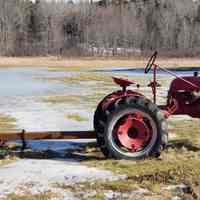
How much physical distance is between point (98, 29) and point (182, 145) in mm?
70031

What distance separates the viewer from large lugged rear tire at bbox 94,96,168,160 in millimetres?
7301

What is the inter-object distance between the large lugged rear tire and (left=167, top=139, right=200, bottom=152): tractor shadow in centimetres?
113

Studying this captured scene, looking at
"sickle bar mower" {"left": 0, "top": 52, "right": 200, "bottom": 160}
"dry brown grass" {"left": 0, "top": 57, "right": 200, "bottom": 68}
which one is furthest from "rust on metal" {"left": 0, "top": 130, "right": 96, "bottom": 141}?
"dry brown grass" {"left": 0, "top": 57, "right": 200, "bottom": 68}

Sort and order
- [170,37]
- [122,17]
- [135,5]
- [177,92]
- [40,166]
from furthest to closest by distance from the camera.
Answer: [135,5]
[122,17]
[170,37]
[177,92]
[40,166]

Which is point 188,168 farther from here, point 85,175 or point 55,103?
point 55,103

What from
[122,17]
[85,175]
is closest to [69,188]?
[85,175]

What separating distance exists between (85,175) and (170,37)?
234 ft

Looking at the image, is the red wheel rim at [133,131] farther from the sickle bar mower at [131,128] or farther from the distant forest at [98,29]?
the distant forest at [98,29]

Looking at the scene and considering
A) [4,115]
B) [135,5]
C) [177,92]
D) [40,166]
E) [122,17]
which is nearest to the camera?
[40,166]

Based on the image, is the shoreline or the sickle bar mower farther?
the shoreline

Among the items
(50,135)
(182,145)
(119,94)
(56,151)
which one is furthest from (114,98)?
(182,145)

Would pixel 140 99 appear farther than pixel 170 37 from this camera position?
No

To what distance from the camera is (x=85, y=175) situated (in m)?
6.71

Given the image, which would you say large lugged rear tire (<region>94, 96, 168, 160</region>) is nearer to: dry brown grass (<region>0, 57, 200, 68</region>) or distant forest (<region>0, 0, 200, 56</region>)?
dry brown grass (<region>0, 57, 200, 68</region>)
